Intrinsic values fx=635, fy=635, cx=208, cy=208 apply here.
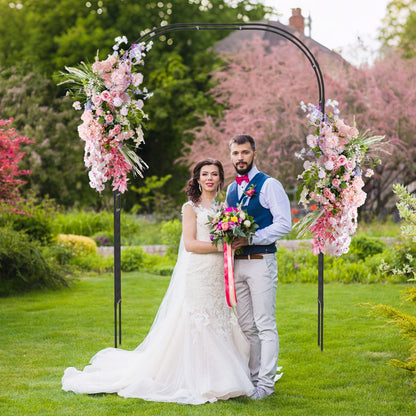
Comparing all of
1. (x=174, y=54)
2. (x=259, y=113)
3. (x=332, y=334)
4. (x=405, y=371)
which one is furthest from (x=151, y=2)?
(x=405, y=371)

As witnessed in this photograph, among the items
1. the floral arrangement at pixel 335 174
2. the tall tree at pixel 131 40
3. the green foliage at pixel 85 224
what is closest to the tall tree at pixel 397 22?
the tall tree at pixel 131 40

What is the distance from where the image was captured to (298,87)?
624 inches

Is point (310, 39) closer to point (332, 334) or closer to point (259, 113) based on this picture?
point (259, 113)

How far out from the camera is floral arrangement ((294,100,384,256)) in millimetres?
5270

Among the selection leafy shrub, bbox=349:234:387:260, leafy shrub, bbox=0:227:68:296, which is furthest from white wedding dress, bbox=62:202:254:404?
leafy shrub, bbox=349:234:387:260

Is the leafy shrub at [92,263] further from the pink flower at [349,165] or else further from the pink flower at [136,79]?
the pink flower at [349,165]

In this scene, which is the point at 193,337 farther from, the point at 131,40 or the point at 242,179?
the point at 131,40

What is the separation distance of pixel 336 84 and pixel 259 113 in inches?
79.7

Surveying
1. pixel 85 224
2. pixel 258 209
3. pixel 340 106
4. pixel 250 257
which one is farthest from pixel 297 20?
pixel 250 257

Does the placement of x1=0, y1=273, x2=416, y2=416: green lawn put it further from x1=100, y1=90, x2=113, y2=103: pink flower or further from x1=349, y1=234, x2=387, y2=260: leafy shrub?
x1=100, y1=90, x2=113, y2=103: pink flower

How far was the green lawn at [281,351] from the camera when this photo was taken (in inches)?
176

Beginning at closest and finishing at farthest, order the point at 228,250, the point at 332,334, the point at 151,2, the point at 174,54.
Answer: the point at 228,250 < the point at 332,334 < the point at 174,54 < the point at 151,2

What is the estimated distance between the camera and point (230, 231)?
175 inches

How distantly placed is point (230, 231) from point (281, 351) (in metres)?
2.19
